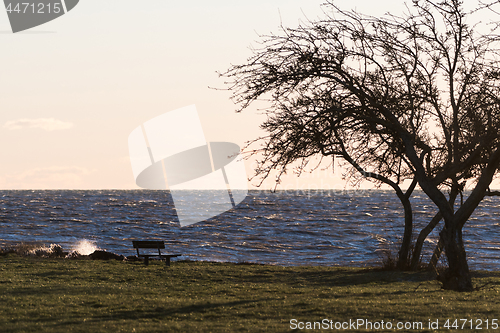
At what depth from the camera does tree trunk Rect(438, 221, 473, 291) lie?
44.0 ft

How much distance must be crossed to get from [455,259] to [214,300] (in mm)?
6263

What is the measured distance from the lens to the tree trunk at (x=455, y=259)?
1341 centimetres

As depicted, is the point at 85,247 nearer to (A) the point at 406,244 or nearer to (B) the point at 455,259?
(A) the point at 406,244

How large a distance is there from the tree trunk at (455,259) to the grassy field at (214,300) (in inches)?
14.3

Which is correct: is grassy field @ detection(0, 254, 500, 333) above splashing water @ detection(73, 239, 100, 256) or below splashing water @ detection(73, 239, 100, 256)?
above

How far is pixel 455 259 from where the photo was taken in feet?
43.9

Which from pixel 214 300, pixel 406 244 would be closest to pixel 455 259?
pixel 406 244

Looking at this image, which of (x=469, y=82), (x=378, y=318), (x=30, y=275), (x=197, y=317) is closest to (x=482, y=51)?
(x=469, y=82)

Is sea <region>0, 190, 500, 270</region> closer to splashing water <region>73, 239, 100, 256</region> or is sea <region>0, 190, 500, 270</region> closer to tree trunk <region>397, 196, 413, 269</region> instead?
splashing water <region>73, 239, 100, 256</region>

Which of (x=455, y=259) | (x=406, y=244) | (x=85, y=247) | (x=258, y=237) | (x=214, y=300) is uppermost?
(x=455, y=259)

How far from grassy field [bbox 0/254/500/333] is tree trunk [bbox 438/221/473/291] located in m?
0.36

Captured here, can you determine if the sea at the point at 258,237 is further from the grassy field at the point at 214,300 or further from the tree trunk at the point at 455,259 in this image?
the tree trunk at the point at 455,259

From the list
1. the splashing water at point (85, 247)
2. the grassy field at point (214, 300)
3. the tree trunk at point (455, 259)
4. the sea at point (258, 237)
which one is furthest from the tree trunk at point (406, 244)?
the splashing water at point (85, 247)

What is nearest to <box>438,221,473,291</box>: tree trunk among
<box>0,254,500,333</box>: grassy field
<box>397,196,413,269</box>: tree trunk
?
<box>0,254,500,333</box>: grassy field
